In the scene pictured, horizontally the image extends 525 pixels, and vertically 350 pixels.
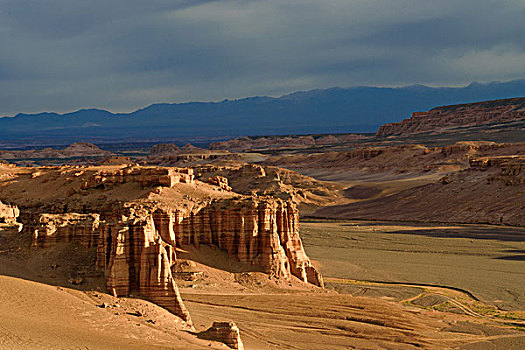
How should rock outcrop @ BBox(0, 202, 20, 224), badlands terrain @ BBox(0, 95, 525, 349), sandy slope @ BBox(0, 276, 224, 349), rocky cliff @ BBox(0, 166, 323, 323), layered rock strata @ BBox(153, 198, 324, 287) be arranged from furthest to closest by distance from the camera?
1. layered rock strata @ BBox(153, 198, 324, 287)
2. rock outcrop @ BBox(0, 202, 20, 224)
3. rocky cliff @ BBox(0, 166, 323, 323)
4. badlands terrain @ BBox(0, 95, 525, 349)
5. sandy slope @ BBox(0, 276, 224, 349)

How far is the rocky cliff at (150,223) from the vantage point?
18.8m

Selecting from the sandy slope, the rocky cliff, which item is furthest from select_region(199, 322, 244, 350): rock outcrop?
the rocky cliff

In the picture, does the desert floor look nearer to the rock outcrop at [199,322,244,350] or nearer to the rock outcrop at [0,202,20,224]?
the rock outcrop at [199,322,244,350]

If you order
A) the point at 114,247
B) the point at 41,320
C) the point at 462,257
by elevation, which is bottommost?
the point at 462,257

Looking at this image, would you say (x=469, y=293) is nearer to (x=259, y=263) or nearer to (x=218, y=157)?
(x=259, y=263)

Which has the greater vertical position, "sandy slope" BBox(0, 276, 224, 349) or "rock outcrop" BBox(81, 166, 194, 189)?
"rock outcrop" BBox(81, 166, 194, 189)

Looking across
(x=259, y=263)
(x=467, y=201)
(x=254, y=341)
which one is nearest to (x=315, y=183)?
(x=467, y=201)

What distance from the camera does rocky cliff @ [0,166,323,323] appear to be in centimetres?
1877

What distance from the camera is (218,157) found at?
169 metres

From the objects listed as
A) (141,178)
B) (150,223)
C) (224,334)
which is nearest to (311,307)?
(224,334)

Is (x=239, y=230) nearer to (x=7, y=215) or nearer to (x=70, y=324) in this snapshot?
(x=7, y=215)

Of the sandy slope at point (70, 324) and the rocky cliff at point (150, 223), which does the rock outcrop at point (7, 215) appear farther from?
the sandy slope at point (70, 324)

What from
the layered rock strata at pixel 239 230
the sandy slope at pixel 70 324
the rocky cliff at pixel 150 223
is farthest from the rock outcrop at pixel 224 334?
the layered rock strata at pixel 239 230

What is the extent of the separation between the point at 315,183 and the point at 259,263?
75.3m
